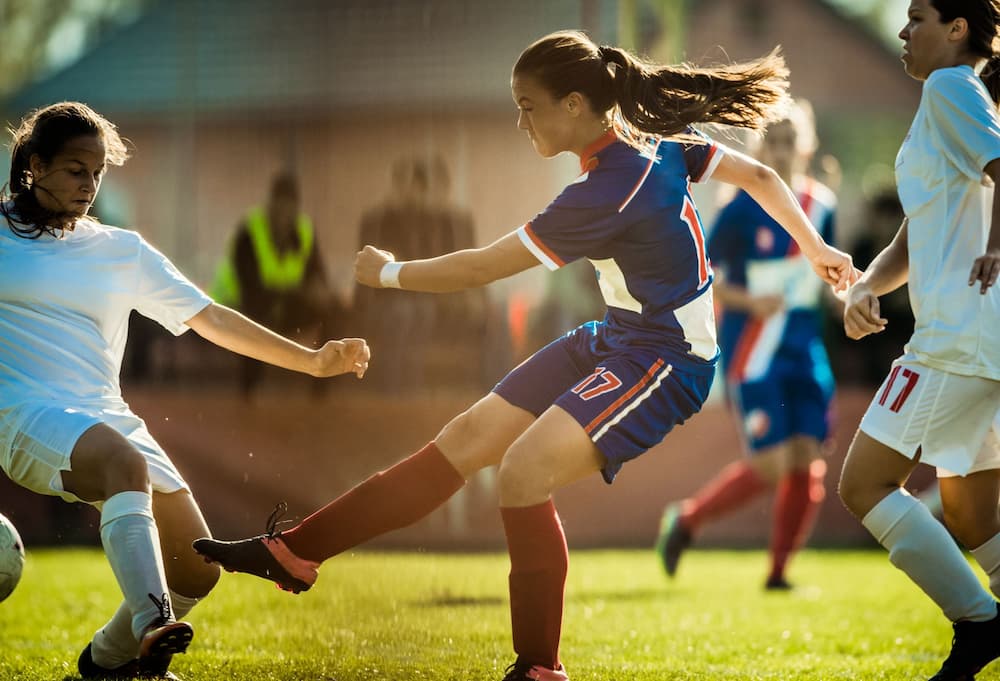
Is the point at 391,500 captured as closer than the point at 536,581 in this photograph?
No

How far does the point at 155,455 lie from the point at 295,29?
9.89 meters

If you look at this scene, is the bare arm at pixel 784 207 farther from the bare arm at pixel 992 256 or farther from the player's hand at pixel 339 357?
the player's hand at pixel 339 357

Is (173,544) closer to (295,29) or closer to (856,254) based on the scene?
(856,254)

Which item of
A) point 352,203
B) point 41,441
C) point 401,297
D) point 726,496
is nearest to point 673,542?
point 726,496

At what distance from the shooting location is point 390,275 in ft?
11.7

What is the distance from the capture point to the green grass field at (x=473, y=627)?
3.98 m

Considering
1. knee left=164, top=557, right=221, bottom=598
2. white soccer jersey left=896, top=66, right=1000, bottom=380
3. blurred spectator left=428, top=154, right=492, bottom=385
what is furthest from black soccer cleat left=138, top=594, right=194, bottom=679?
blurred spectator left=428, top=154, right=492, bottom=385

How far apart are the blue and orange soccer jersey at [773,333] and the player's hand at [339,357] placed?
3.45 meters

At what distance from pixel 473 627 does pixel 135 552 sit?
1724 mm

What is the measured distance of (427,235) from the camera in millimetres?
6285

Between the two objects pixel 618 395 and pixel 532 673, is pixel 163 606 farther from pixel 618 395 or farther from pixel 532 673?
pixel 618 395

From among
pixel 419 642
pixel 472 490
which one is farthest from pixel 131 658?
pixel 472 490

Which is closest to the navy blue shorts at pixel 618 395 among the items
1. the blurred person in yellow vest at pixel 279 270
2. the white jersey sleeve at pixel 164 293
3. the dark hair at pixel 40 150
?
the white jersey sleeve at pixel 164 293

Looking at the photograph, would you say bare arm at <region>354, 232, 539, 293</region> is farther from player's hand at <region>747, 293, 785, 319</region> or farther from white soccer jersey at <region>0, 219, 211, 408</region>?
player's hand at <region>747, 293, 785, 319</region>
